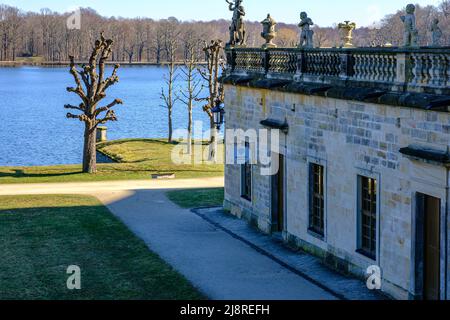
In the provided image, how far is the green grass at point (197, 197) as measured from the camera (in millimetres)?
27141

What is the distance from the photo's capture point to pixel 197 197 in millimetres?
28422

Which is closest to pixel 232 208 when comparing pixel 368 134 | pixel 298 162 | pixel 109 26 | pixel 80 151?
pixel 298 162

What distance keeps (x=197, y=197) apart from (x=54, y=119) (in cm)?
4920

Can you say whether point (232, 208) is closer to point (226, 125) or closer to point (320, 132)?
point (226, 125)

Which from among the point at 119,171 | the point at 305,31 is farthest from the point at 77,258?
the point at 119,171

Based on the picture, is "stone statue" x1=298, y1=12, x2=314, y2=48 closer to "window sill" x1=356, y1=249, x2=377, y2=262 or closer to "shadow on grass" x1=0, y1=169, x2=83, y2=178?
"window sill" x1=356, y1=249, x2=377, y2=262

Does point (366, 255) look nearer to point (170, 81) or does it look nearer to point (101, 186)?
point (101, 186)

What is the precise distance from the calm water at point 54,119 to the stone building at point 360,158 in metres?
29.3

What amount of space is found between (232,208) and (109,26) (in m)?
163

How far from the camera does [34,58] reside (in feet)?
557

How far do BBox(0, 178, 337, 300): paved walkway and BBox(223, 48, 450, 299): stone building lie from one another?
4.12ft

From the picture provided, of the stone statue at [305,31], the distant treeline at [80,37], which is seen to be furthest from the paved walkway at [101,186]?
the distant treeline at [80,37]

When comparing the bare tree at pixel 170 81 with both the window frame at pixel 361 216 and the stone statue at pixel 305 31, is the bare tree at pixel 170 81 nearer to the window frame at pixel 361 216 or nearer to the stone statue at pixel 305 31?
the stone statue at pixel 305 31

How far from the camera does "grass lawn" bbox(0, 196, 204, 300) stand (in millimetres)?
16812
